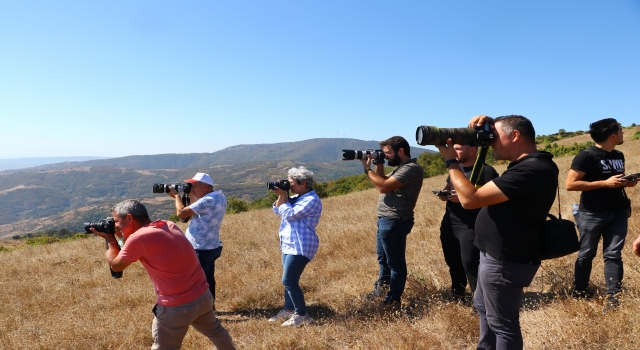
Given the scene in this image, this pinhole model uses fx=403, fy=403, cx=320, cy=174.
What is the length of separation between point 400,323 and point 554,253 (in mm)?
1777

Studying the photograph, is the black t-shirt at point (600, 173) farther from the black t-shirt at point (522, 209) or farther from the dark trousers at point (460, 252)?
the black t-shirt at point (522, 209)

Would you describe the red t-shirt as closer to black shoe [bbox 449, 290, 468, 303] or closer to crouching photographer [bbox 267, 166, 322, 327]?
crouching photographer [bbox 267, 166, 322, 327]

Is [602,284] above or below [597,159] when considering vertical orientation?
below

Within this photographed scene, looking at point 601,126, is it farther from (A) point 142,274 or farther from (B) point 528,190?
(A) point 142,274

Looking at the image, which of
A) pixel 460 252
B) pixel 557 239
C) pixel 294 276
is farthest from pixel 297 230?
pixel 557 239

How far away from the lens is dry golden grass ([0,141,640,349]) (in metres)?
3.21

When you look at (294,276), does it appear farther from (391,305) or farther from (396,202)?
(396,202)

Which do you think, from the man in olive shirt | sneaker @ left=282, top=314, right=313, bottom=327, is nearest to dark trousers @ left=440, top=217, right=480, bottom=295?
the man in olive shirt

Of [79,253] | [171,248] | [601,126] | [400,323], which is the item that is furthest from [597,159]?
[79,253]

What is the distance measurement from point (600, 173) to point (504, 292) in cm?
192

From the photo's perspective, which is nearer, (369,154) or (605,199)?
(605,199)

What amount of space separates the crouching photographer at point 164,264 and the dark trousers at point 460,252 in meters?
2.18

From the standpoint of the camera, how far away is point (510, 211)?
216 centimetres

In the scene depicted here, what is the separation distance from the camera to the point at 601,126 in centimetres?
339
